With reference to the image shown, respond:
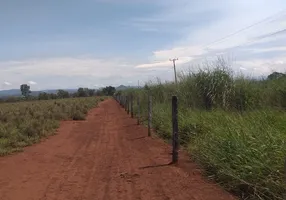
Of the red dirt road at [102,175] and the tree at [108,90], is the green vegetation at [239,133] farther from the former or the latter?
the tree at [108,90]

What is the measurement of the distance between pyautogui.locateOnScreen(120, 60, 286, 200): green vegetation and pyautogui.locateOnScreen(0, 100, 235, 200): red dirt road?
43cm

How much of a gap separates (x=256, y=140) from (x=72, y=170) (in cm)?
447

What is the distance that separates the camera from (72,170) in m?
9.21

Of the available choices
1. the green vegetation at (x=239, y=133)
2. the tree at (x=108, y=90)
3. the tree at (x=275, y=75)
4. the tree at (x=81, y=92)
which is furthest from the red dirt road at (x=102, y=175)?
the tree at (x=108, y=90)

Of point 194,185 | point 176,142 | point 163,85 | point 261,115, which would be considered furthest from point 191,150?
point 163,85

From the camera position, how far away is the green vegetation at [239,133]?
617cm

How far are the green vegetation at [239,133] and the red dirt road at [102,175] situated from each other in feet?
1.41

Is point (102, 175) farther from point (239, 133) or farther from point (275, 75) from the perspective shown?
point (275, 75)

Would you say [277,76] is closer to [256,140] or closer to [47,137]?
[256,140]

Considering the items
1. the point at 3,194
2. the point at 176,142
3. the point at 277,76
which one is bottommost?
the point at 3,194

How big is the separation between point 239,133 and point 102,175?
123 inches

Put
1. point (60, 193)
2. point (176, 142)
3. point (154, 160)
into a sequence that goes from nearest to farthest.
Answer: point (60, 193) < point (176, 142) < point (154, 160)

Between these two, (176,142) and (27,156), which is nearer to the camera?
(176,142)

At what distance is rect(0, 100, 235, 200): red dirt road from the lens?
6.94 metres
